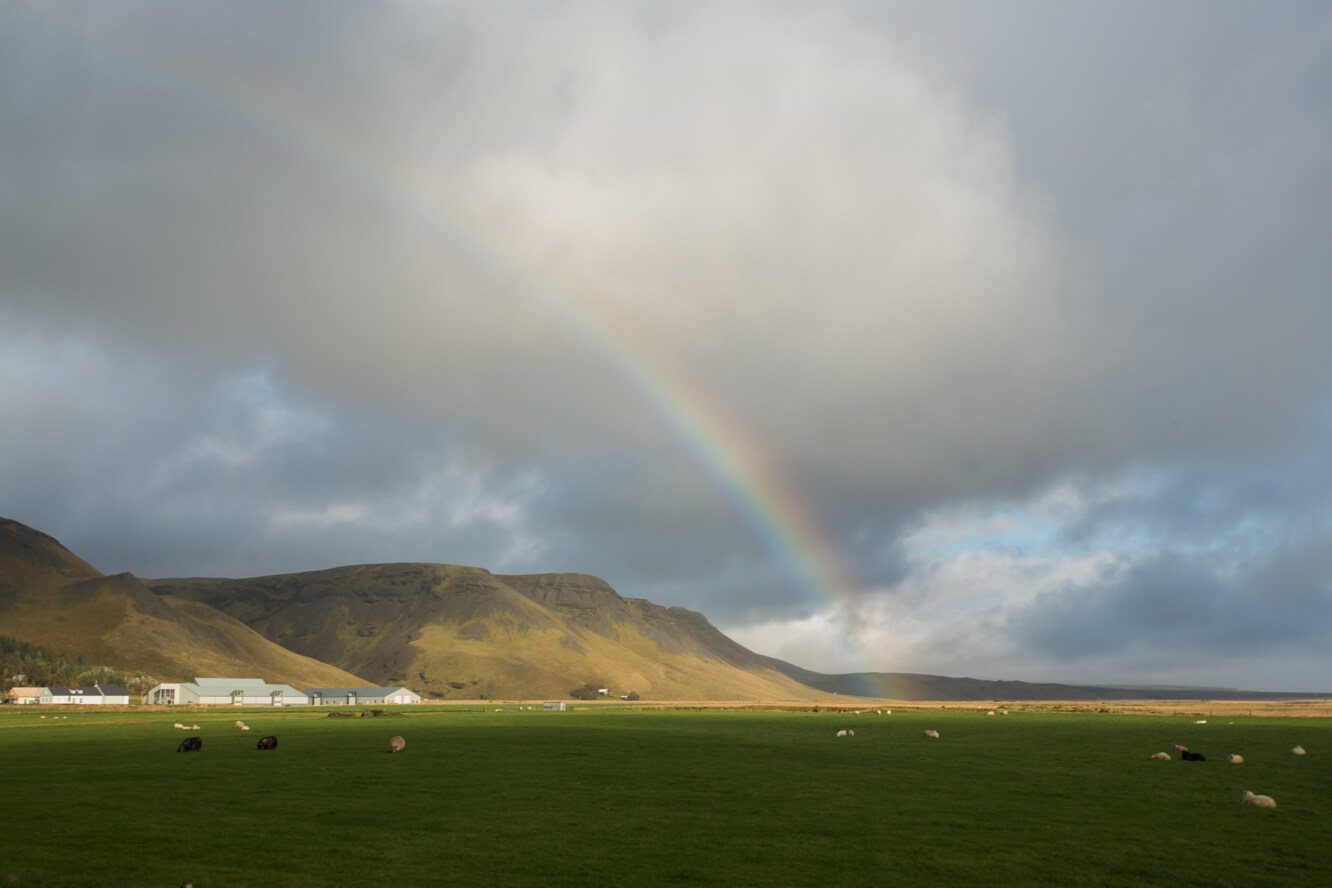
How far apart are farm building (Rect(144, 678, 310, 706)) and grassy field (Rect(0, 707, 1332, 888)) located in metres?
136

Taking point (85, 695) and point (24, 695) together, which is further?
point (24, 695)

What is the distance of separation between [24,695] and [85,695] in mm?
15056

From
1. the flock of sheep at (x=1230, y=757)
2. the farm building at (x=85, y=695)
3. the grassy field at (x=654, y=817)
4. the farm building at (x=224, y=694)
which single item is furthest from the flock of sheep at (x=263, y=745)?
the farm building at (x=224, y=694)

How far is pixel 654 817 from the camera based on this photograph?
87.7ft

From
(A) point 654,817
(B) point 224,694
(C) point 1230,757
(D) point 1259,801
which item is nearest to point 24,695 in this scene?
(B) point 224,694

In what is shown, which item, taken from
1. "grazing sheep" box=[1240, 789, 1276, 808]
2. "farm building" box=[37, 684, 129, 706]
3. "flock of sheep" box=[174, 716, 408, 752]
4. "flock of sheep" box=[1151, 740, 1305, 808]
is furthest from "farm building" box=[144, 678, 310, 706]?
"grazing sheep" box=[1240, 789, 1276, 808]

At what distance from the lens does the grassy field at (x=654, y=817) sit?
776 inches

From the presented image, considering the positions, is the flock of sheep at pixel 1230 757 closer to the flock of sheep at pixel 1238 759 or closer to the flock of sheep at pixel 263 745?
the flock of sheep at pixel 1238 759

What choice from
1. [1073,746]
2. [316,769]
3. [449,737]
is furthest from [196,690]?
[1073,746]

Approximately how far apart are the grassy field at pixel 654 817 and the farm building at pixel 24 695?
479ft

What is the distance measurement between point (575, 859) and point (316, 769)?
23.2 m

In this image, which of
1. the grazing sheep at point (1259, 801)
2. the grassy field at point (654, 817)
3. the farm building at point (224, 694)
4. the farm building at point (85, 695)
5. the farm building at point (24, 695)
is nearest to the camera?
the grassy field at point (654, 817)

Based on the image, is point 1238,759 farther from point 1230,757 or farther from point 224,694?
point 224,694

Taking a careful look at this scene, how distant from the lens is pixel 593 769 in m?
39.5
